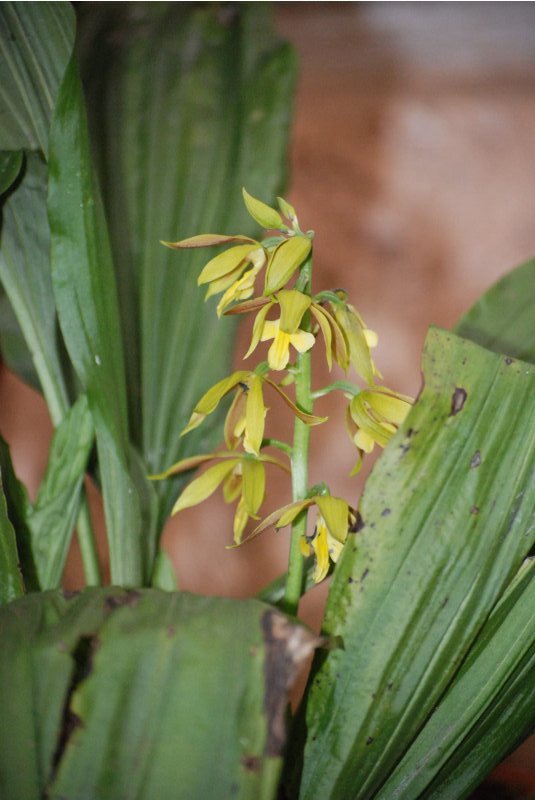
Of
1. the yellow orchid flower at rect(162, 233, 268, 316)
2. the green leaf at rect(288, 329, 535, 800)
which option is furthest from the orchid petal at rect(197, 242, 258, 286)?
the green leaf at rect(288, 329, 535, 800)

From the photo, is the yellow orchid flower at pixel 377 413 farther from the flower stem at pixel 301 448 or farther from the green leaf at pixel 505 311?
the green leaf at pixel 505 311

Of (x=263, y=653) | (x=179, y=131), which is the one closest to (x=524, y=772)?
(x=263, y=653)

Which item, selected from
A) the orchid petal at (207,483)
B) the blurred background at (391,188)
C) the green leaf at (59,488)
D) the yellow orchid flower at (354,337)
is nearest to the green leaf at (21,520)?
the green leaf at (59,488)

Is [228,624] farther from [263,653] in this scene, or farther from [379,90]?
[379,90]

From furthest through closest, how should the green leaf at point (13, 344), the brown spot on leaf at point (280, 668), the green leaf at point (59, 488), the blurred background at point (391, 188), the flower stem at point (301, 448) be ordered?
the blurred background at point (391, 188)
the green leaf at point (13, 344)
the green leaf at point (59, 488)
the flower stem at point (301, 448)
the brown spot on leaf at point (280, 668)

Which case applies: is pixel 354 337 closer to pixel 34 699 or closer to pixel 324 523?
pixel 324 523

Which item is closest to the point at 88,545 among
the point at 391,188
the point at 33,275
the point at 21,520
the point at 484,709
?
the point at 21,520
